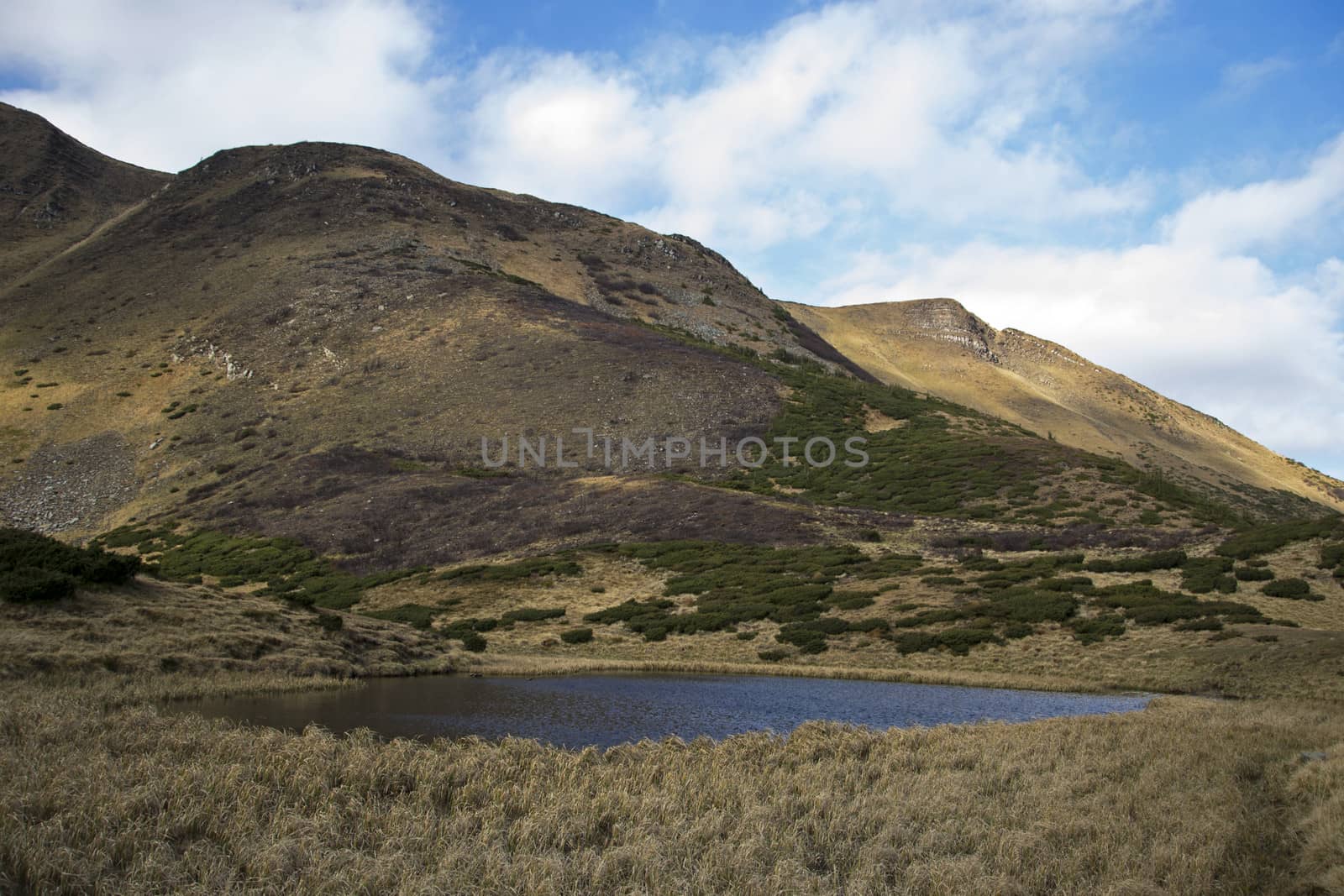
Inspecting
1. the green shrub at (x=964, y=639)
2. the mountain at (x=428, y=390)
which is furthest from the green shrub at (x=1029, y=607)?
the mountain at (x=428, y=390)

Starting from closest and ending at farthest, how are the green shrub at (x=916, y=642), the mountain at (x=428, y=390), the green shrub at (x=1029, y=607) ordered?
the green shrub at (x=916, y=642) → the green shrub at (x=1029, y=607) → the mountain at (x=428, y=390)

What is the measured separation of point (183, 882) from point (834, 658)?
32.4 m

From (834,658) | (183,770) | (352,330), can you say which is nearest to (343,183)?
(352,330)

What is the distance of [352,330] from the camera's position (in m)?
108

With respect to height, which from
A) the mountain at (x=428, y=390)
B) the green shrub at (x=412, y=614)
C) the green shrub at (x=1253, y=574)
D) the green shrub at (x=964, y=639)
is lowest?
the green shrub at (x=412, y=614)

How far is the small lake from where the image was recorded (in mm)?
21250

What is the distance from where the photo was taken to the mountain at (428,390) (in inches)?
2785

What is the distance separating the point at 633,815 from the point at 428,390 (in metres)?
88.8

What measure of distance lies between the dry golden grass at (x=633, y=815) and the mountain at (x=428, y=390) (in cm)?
4583

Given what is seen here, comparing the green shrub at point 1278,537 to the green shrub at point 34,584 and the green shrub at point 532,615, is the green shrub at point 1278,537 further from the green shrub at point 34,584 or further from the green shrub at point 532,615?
the green shrub at point 34,584

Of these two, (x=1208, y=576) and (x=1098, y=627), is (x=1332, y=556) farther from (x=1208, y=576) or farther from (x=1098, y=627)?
(x=1098, y=627)

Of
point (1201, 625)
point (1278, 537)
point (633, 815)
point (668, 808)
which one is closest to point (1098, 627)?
point (1201, 625)

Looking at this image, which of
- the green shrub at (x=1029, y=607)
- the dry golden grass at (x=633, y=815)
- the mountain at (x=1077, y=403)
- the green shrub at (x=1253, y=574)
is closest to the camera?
the dry golden grass at (x=633, y=815)

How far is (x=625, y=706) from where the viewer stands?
25906mm
